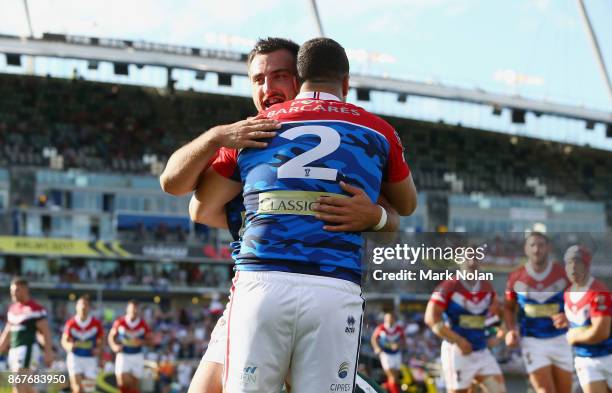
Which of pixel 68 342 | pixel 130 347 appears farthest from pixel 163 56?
pixel 68 342

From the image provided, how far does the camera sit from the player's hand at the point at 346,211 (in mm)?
3205

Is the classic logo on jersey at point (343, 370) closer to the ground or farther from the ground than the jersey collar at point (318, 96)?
closer to the ground

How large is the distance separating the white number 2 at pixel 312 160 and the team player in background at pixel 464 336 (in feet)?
23.6

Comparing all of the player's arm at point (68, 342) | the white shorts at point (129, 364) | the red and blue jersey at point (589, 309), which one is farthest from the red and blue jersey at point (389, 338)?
the red and blue jersey at point (589, 309)

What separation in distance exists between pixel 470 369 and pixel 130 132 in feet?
114

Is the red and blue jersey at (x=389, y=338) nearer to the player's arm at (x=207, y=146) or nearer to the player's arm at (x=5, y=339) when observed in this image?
the player's arm at (x=5, y=339)

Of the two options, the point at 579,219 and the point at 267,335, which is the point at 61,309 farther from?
the point at 267,335

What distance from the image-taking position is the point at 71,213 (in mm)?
42625

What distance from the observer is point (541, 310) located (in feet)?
31.6

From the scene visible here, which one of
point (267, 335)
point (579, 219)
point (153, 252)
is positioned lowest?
point (267, 335)

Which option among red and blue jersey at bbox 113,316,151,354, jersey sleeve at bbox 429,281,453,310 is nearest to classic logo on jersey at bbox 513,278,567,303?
jersey sleeve at bbox 429,281,453,310

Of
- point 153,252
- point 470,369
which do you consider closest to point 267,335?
point 470,369

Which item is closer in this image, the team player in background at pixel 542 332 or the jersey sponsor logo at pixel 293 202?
the jersey sponsor logo at pixel 293 202

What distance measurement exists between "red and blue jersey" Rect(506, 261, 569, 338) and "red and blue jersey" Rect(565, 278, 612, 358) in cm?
28
